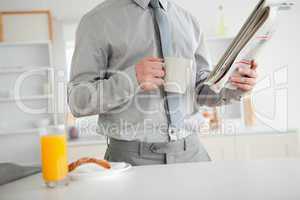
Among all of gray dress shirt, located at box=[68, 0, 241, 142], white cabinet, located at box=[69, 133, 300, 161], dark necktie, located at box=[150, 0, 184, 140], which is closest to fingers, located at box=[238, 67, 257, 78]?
gray dress shirt, located at box=[68, 0, 241, 142]

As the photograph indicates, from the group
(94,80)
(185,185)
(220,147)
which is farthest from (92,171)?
(220,147)

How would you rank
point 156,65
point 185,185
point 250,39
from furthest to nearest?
point 156,65 → point 250,39 → point 185,185

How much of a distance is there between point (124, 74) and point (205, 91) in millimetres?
346

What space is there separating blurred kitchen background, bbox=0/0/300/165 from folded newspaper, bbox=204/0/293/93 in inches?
83.9

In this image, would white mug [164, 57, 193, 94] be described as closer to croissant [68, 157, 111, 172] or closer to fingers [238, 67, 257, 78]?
fingers [238, 67, 257, 78]

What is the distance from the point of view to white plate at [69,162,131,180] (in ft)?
2.94

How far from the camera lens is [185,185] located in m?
0.78

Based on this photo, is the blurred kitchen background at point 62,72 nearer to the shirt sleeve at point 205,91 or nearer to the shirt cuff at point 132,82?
the shirt sleeve at point 205,91

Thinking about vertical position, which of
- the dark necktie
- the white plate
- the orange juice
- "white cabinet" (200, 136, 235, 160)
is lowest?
"white cabinet" (200, 136, 235, 160)

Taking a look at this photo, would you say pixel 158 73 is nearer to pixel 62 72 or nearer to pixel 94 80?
pixel 94 80

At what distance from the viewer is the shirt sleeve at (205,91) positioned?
4.18 ft

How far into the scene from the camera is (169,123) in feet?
3.98

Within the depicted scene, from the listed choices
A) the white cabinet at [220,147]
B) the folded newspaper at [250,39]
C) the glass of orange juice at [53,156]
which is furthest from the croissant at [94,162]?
the white cabinet at [220,147]

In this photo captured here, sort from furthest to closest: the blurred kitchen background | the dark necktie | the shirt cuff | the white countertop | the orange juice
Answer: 1. the blurred kitchen background
2. the dark necktie
3. the shirt cuff
4. the orange juice
5. the white countertop
